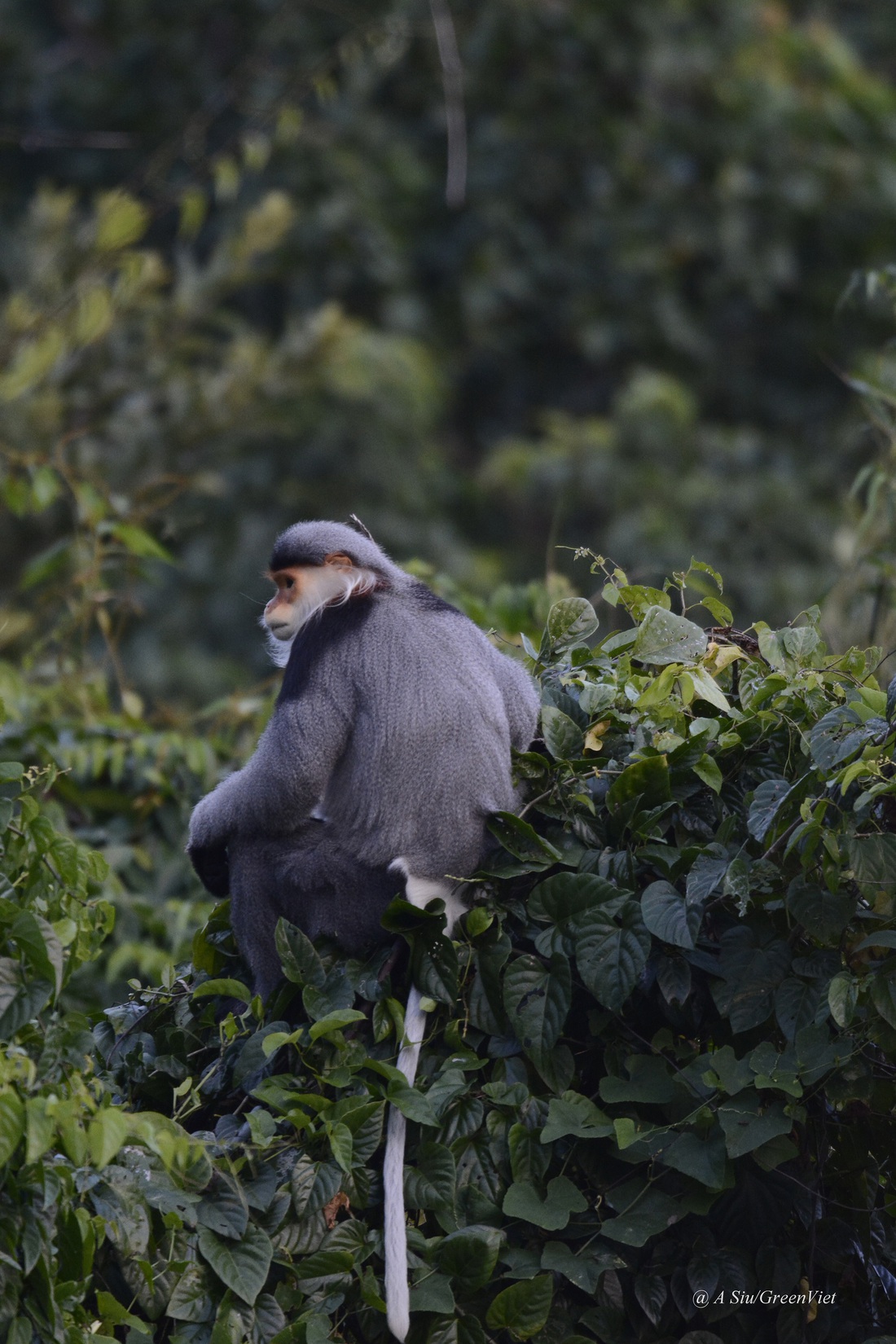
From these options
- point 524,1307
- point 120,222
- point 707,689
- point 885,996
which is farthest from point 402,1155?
point 120,222

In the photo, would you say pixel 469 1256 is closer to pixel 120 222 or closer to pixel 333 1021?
pixel 333 1021

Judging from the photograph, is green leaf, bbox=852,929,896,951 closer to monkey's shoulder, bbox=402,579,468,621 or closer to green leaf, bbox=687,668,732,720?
green leaf, bbox=687,668,732,720

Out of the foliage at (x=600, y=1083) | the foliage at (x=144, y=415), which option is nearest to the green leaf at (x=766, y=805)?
the foliage at (x=600, y=1083)

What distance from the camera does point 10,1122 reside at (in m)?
1.84

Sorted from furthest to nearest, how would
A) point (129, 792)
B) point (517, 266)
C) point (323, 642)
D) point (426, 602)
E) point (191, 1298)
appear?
1. point (517, 266)
2. point (129, 792)
3. point (426, 602)
4. point (323, 642)
5. point (191, 1298)

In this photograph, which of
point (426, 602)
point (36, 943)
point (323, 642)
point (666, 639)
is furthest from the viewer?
point (426, 602)

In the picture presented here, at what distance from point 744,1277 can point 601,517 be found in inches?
289

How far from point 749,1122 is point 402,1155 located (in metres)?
0.51

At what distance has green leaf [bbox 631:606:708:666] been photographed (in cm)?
259

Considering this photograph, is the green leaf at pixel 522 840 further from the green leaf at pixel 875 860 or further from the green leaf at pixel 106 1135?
the green leaf at pixel 106 1135

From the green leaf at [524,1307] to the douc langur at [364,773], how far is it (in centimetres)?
56

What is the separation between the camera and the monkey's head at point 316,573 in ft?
9.46

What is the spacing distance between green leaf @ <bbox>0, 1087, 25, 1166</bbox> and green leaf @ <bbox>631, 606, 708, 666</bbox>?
4.06ft

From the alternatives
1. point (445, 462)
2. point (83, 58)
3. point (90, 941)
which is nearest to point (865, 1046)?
point (90, 941)
